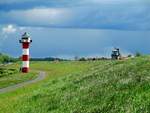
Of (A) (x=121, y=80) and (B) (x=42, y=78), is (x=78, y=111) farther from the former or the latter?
(B) (x=42, y=78)

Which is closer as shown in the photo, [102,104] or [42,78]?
[102,104]

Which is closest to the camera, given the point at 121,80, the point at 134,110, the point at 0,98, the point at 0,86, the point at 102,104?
the point at 134,110

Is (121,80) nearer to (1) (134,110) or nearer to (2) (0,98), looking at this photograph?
(1) (134,110)

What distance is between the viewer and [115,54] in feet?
255

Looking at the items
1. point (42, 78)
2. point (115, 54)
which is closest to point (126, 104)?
point (42, 78)

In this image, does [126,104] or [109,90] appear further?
[109,90]

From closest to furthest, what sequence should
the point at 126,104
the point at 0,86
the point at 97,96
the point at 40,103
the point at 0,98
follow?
the point at 126,104, the point at 97,96, the point at 40,103, the point at 0,98, the point at 0,86

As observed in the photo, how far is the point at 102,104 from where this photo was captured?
20984 millimetres

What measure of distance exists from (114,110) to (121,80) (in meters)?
6.17

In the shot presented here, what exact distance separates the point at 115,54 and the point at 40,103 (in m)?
50.0

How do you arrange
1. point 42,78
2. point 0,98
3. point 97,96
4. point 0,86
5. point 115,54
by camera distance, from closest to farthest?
point 97,96
point 0,98
point 0,86
point 42,78
point 115,54

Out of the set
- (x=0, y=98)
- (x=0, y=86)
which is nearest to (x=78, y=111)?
(x=0, y=98)

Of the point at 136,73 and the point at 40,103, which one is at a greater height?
the point at 136,73

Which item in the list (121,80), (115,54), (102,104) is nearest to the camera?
(102,104)
